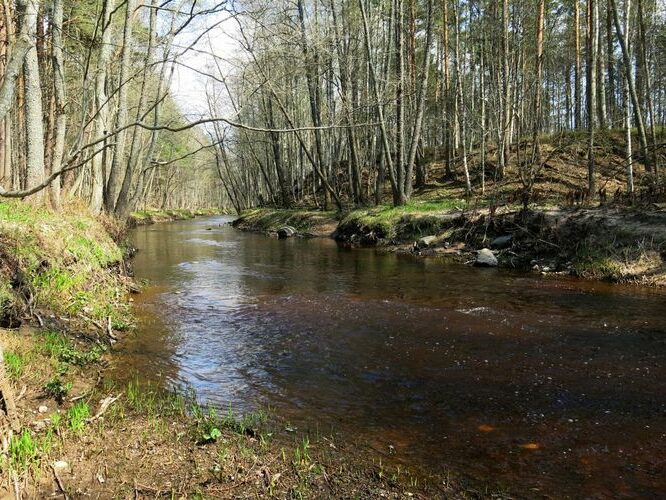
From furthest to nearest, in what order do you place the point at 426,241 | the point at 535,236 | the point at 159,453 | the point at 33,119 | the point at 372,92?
the point at 372,92, the point at 426,241, the point at 535,236, the point at 33,119, the point at 159,453

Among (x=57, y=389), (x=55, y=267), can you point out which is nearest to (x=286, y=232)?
(x=55, y=267)

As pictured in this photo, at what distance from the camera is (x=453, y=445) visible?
156 inches

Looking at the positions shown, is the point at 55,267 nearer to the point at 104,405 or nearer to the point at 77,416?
the point at 104,405

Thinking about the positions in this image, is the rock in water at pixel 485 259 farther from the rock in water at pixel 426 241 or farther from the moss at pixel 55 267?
the moss at pixel 55 267

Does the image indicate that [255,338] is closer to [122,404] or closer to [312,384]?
[312,384]

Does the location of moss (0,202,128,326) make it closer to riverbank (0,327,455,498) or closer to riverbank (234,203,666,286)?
riverbank (0,327,455,498)

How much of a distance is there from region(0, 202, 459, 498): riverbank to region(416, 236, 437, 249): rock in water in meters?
12.2

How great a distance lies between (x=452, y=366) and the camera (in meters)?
5.77

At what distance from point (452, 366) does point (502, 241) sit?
9.69 meters

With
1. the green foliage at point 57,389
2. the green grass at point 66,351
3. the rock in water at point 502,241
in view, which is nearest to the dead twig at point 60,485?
the green foliage at point 57,389

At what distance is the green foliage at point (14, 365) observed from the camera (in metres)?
4.23

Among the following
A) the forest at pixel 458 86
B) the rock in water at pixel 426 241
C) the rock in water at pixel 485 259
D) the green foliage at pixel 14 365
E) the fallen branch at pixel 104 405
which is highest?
the forest at pixel 458 86

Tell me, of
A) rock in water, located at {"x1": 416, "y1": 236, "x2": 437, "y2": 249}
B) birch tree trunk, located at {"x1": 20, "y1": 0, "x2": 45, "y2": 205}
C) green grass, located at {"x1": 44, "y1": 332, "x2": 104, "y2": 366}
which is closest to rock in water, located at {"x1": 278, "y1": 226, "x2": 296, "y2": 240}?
rock in water, located at {"x1": 416, "y1": 236, "x2": 437, "y2": 249}

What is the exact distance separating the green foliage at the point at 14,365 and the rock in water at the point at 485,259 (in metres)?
11.4
